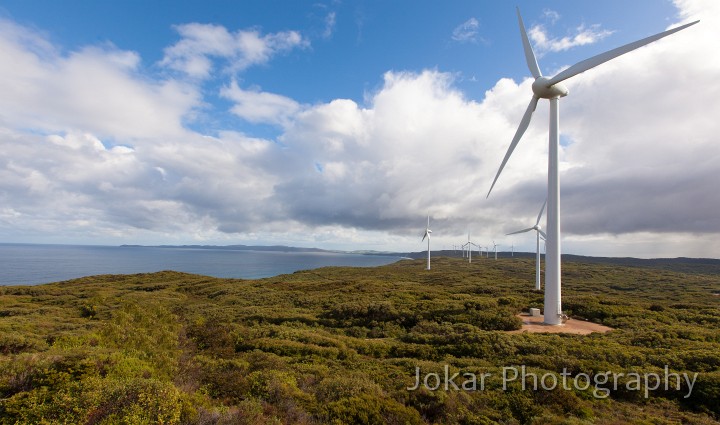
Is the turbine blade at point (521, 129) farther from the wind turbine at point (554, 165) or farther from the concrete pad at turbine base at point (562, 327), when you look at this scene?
the concrete pad at turbine base at point (562, 327)

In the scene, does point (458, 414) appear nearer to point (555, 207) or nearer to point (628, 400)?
point (628, 400)

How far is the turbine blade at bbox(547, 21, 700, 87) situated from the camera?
2261 centimetres

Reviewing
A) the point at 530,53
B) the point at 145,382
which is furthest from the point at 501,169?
the point at 145,382

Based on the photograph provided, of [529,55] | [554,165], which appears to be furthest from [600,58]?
[554,165]

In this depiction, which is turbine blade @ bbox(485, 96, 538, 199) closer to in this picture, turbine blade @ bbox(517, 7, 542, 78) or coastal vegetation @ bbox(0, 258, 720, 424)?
turbine blade @ bbox(517, 7, 542, 78)

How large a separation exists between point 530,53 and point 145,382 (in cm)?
3559

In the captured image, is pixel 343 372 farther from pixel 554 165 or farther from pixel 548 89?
pixel 548 89

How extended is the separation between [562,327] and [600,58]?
2066 cm

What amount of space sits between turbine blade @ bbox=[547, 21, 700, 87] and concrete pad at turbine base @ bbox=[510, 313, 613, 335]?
1930cm

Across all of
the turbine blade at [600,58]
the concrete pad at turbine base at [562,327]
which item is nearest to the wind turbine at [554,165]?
the turbine blade at [600,58]

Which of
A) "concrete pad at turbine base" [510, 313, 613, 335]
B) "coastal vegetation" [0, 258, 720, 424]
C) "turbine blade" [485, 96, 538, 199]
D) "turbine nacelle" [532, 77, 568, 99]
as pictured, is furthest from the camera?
"turbine blade" [485, 96, 538, 199]

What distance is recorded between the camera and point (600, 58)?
25016mm

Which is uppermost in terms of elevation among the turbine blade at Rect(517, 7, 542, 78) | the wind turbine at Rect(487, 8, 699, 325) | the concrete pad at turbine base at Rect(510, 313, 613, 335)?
the turbine blade at Rect(517, 7, 542, 78)

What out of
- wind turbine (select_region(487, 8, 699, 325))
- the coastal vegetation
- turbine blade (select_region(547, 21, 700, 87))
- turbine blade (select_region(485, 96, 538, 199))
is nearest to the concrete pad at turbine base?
wind turbine (select_region(487, 8, 699, 325))
